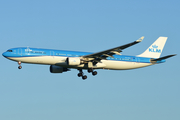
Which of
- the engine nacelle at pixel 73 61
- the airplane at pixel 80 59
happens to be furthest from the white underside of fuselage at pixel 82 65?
the engine nacelle at pixel 73 61

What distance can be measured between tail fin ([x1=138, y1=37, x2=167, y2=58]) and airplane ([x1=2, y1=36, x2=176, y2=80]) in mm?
1670

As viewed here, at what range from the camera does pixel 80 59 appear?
50062 millimetres

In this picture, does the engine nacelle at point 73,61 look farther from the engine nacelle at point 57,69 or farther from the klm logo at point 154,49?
the klm logo at point 154,49

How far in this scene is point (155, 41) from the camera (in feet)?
198

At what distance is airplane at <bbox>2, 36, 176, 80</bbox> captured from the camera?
48812mm

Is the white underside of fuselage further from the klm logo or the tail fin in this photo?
the klm logo

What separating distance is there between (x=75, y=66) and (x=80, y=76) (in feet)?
18.5

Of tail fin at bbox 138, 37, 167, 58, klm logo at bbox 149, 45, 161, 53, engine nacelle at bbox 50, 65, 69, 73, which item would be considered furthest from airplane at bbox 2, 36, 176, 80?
klm logo at bbox 149, 45, 161, 53

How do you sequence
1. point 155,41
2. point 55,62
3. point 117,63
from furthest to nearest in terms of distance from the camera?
point 155,41
point 117,63
point 55,62

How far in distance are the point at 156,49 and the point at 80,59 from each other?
16082 mm

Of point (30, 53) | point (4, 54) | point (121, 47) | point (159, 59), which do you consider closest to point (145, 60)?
point (159, 59)

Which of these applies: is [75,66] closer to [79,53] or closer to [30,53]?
[79,53]

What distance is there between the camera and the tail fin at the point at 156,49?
189 feet

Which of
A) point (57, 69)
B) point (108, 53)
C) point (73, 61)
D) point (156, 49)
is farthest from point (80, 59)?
point (156, 49)
